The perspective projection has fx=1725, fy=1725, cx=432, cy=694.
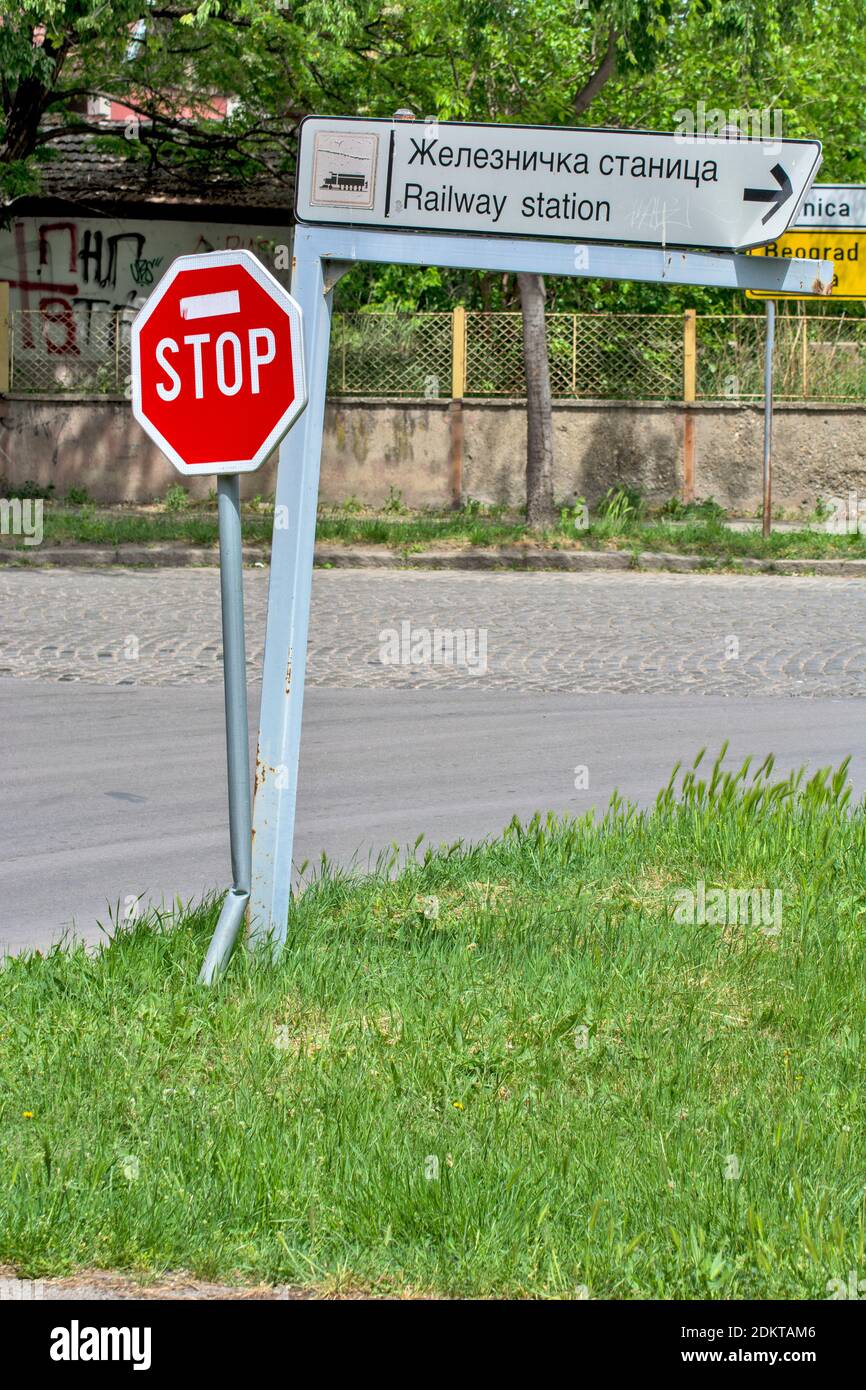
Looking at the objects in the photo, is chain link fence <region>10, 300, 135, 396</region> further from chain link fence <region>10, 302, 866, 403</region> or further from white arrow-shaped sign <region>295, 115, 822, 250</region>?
white arrow-shaped sign <region>295, 115, 822, 250</region>

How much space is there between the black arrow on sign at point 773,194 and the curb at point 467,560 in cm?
1279

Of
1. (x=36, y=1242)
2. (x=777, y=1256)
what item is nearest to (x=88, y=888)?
(x=36, y=1242)

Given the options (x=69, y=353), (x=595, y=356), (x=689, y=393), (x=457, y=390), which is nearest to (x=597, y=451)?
(x=595, y=356)

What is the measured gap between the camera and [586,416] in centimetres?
2264

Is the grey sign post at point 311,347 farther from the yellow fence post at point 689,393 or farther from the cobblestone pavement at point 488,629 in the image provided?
the yellow fence post at point 689,393

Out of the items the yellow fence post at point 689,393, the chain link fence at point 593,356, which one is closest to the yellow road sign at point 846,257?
the yellow fence post at point 689,393

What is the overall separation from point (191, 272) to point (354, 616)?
9.13 meters

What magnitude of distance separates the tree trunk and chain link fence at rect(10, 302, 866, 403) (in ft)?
7.01

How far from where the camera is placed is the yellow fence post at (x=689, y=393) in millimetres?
22297

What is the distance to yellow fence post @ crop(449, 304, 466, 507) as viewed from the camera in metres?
22.4

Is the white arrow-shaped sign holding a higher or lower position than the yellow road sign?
lower

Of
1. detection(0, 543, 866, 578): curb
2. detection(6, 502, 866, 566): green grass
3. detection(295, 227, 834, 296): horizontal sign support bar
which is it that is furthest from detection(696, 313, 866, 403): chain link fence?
detection(295, 227, 834, 296): horizontal sign support bar

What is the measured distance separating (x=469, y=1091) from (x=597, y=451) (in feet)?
62.5
